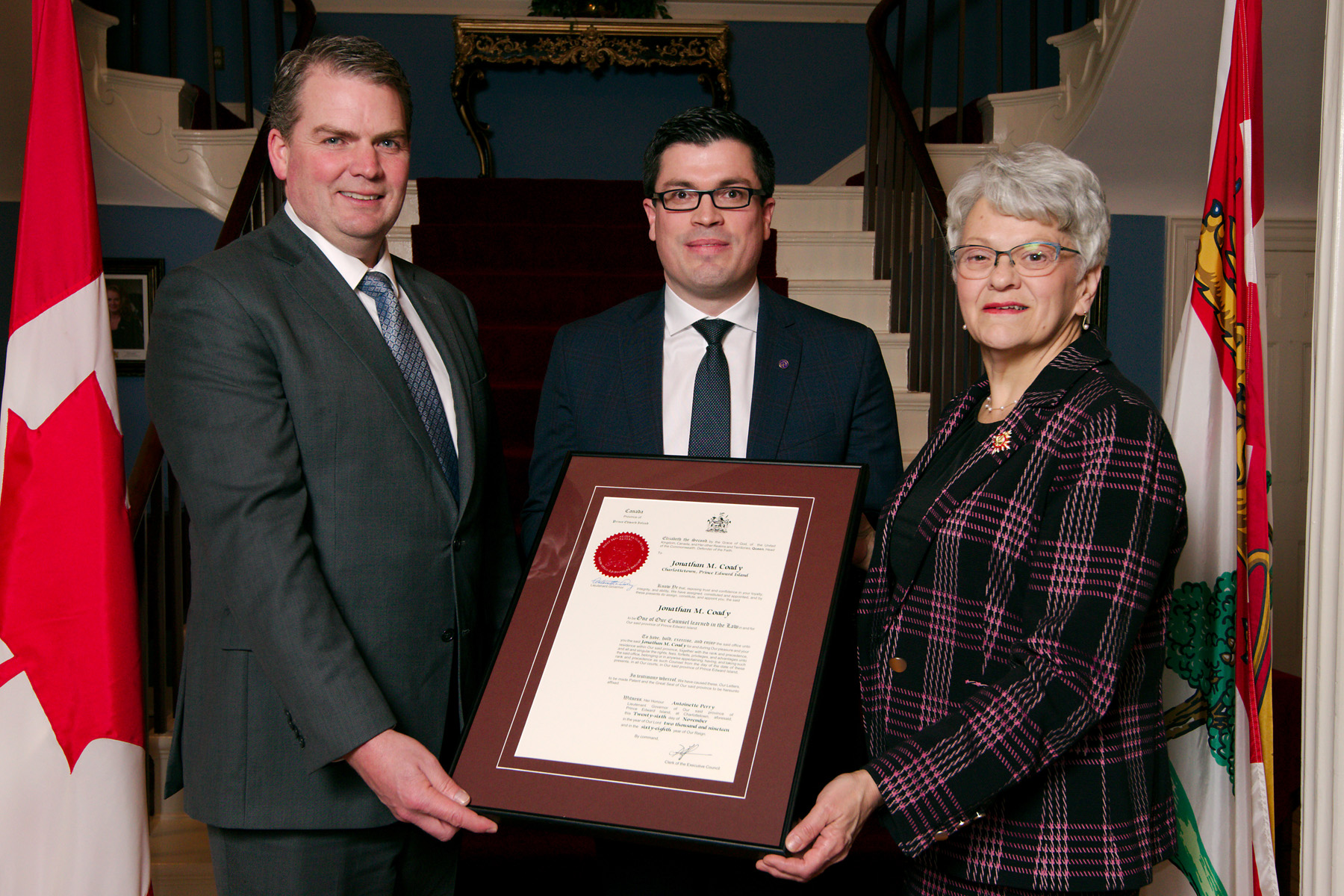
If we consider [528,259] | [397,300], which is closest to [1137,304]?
[528,259]

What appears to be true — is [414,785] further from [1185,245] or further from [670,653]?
[1185,245]

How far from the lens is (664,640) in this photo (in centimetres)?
134

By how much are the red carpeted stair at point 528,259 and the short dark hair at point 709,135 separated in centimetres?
189

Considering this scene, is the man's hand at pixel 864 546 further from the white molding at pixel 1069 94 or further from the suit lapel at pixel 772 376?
the white molding at pixel 1069 94

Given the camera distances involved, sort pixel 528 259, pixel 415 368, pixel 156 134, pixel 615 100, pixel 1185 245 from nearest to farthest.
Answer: pixel 415 368
pixel 156 134
pixel 528 259
pixel 1185 245
pixel 615 100

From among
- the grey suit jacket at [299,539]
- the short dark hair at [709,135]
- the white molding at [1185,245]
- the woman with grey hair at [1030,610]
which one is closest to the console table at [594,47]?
the white molding at [1185,245]

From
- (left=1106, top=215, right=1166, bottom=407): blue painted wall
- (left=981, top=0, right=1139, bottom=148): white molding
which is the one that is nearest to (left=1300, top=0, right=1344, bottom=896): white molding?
(left=981, top=0, right=1139, bottom=148): white molding

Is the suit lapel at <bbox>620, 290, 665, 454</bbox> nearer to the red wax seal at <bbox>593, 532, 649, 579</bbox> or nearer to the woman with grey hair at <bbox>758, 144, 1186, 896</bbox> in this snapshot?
the red wax seal at <bbox>593, 532, 649, 579</bbox>

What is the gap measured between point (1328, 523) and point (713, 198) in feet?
3.40

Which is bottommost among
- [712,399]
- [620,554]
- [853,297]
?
[620,554]

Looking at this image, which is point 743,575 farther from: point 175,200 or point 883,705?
point 175,200

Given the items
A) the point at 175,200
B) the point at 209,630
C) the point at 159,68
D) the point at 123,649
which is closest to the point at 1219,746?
the point at 209,630

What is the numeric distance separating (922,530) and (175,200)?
4.73 meters

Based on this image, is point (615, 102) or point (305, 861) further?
point (615, 102)
